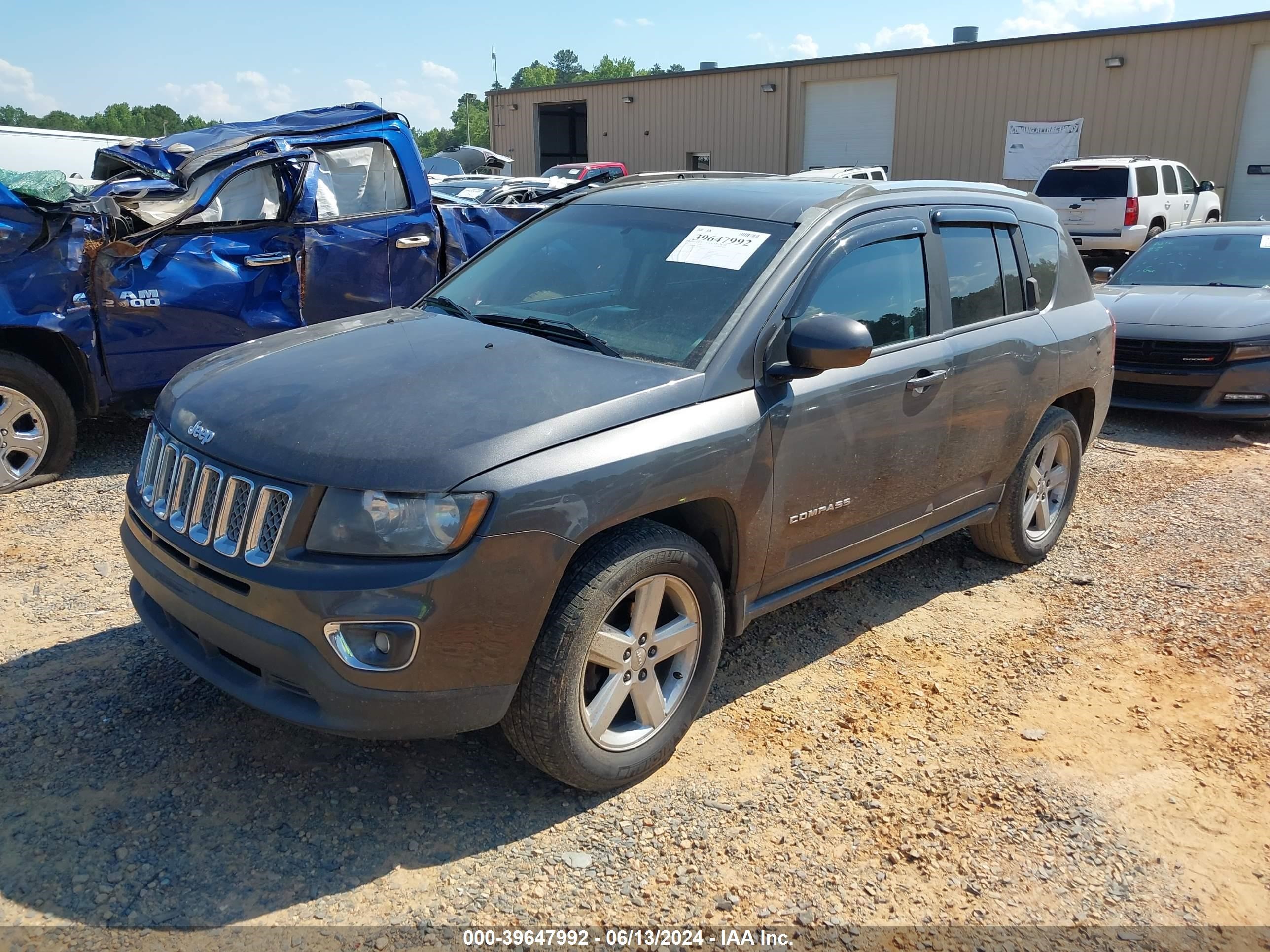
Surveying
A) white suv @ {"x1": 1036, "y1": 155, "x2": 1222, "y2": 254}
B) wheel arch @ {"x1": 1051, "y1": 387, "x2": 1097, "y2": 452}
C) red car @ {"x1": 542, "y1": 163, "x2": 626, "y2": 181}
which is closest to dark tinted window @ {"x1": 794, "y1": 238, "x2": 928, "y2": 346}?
wheel arch @ {"x1": 1051, "y1": 387, "x2": 1097, "y2": 452}

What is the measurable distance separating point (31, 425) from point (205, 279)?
1281 mm

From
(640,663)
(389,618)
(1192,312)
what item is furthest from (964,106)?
(389,618)

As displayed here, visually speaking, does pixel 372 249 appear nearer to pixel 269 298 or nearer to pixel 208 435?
pixel 269 298

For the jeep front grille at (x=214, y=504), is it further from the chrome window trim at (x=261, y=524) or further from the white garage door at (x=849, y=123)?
the white garage door at (x=849, y=123)

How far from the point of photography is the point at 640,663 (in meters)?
3.10

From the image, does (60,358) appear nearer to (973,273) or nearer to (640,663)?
(640,663)

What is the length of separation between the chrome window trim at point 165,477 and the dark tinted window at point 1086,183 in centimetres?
1745

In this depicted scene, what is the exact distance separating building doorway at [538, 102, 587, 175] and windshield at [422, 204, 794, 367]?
3305 cm

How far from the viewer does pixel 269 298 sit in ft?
21.0

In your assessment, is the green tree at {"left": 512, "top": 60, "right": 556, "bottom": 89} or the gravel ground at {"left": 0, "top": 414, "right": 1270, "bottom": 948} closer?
the gravel ground at {"left": 0, "top": 414, "right": 1270, "bottom": 948}

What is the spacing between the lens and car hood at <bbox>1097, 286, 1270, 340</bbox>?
7.68 meters

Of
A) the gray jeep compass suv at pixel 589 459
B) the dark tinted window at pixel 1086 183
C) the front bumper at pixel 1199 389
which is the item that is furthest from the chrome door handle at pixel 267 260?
the dark tinted window at pixel 1086 183

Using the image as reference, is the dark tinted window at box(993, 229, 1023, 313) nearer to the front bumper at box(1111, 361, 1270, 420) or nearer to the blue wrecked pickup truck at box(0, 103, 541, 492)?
the front bumper at box(1111, 361, 1270, 420)

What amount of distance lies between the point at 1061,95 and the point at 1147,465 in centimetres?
1963
